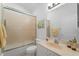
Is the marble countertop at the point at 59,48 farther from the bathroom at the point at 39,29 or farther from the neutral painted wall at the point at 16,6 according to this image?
the neutral painted wall at the point at 16,6

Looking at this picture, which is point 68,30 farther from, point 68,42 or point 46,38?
point 46,38

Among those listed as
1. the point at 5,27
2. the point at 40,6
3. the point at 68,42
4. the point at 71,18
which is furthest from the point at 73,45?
the point at 5,27

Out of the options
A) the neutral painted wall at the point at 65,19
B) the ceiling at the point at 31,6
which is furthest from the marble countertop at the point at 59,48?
the ceiling at the point at 31,6

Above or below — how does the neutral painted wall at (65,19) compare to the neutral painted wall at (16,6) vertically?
below

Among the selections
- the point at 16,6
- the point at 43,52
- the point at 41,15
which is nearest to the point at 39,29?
the point at 41,15

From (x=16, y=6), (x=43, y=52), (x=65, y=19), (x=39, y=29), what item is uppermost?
(x=16, y=6)

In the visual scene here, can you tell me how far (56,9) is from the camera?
146cm

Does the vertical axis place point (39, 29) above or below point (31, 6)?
below

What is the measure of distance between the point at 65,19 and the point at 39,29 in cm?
34

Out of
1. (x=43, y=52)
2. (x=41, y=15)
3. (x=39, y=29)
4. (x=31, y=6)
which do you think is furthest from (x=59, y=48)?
(x=31, y=6)

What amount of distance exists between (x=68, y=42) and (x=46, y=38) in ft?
0.89

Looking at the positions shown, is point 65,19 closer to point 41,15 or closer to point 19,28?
point 41,15

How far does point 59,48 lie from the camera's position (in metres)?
1.42

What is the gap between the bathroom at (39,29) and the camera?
141 cm
